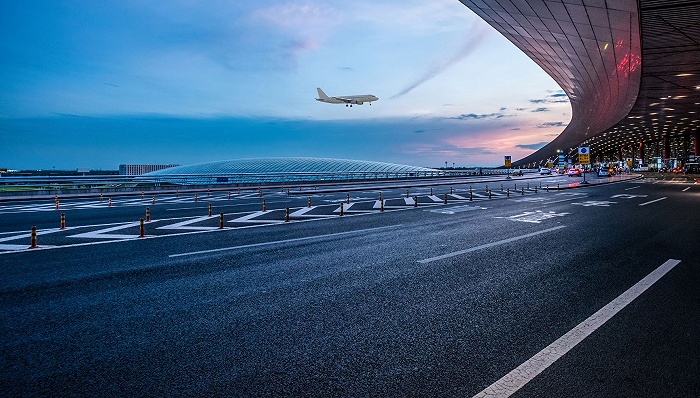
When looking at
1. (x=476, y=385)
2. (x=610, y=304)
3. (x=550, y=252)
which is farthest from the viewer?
(x=550, y=252)

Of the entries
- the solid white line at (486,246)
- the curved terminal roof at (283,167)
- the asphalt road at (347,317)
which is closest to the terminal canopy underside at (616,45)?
the solid white line at (486,246)

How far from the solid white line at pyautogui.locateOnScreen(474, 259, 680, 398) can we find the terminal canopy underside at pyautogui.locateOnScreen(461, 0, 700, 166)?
17.8 meters

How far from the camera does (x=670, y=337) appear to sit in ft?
13.1

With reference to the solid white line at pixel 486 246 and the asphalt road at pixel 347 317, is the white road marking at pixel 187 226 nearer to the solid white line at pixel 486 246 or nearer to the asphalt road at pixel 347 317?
the asphalt road at pixel 347 317

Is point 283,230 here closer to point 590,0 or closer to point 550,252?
point 550,252

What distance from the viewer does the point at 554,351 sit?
3676mm

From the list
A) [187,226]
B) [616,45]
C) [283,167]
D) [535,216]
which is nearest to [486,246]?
[535,216]

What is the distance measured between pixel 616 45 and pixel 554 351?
3023cm

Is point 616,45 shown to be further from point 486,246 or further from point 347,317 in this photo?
point 347,317

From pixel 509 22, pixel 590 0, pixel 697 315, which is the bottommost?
pixel 697 315

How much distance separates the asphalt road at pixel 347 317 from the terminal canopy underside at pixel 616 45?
1496cm

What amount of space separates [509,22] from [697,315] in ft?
96.1

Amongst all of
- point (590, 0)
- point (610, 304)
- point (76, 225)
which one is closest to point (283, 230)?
point (76, 225)

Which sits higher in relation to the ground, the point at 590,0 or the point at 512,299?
the point at 590,0
